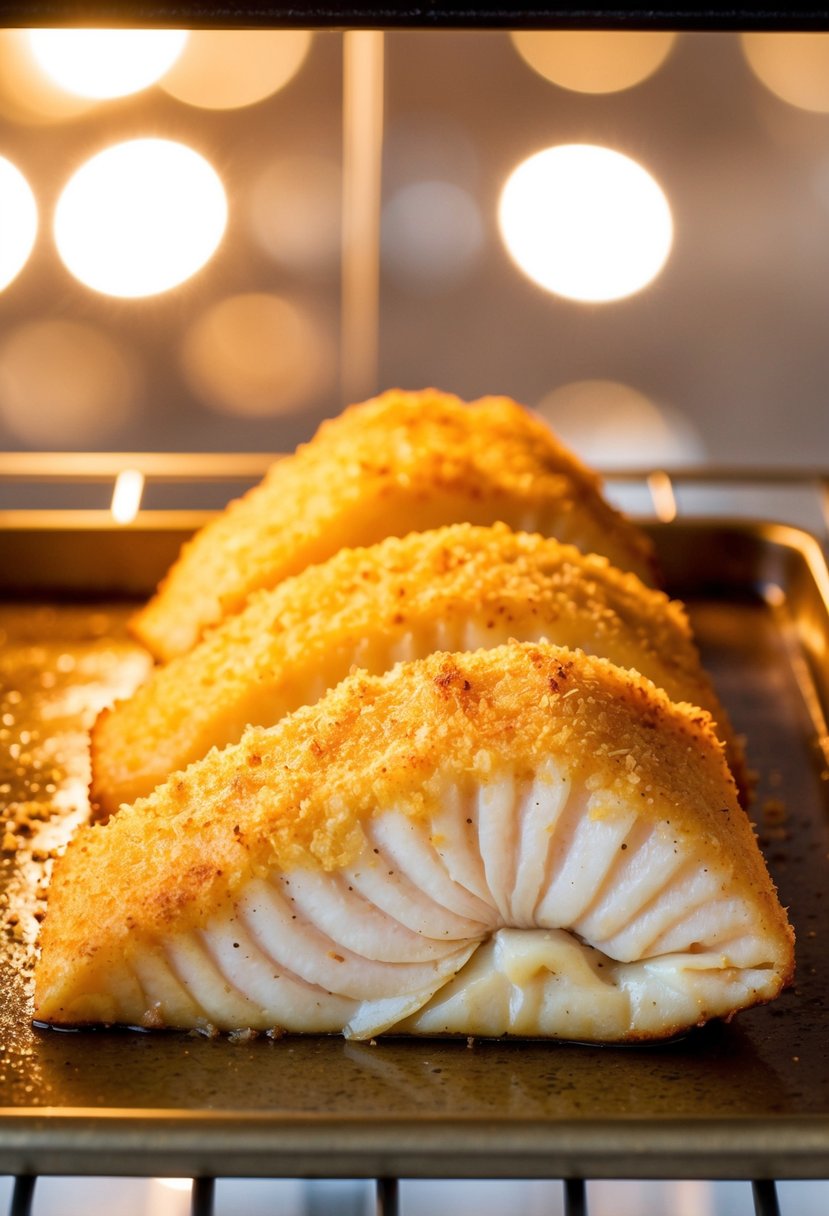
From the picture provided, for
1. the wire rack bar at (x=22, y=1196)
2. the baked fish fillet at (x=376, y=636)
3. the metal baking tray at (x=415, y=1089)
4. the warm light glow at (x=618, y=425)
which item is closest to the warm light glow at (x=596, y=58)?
the warm light glow at (x=618, y=425)

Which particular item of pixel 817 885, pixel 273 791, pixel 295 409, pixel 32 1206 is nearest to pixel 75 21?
pixel 273 791

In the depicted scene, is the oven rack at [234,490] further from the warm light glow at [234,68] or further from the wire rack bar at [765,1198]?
the warm light glow at [234,68]

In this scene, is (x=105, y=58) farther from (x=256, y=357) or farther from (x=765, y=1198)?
(x=765, y=1198)

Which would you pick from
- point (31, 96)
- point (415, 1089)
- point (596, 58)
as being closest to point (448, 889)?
point (415, 1089)

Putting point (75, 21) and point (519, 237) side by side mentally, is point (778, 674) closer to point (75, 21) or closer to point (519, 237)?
point (75, 21)

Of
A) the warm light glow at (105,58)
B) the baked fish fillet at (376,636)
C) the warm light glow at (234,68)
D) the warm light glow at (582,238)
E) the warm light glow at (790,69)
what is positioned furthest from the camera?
the warm light glow at (582,238)

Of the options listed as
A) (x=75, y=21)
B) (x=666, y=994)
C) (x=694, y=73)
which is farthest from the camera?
(x=694, y=73)

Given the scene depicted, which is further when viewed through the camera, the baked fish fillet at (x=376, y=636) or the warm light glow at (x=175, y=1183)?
the baked fish fillet at (x=376, y=636)

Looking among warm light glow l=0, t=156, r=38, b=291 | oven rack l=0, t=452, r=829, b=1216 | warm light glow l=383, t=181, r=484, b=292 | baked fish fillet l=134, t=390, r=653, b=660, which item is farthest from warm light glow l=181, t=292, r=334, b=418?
baked fish fillet l=134, t=390, r=653, b=660
